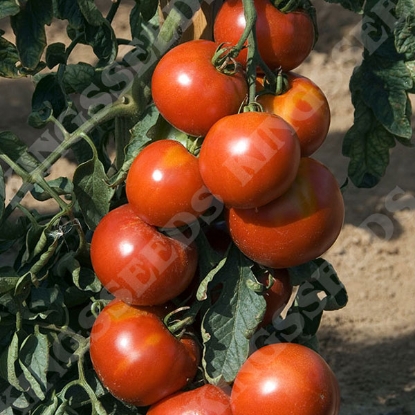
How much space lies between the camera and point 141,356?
1.05 metres

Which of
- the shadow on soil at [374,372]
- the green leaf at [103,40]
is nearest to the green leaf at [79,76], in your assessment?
the green leaf at [103,40]

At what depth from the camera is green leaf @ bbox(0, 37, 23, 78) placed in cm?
120

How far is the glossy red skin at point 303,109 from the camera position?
98cm

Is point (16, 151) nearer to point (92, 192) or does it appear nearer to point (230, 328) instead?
point (92, 192)

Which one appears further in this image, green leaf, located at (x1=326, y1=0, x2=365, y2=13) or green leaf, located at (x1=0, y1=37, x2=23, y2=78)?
green leaf, located at (x1=0, y1=37, x2=23, y2=78)

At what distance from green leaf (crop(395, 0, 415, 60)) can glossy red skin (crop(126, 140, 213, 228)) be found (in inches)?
12.1

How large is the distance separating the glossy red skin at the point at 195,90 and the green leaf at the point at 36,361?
0.41m

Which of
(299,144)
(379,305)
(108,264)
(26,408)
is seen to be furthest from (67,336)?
(379,305)

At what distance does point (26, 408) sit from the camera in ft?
4.19

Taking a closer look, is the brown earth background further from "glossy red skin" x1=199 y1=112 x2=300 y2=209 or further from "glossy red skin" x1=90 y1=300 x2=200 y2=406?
"glossy red skin" x1=199 y1=112 x2=300 y2=209

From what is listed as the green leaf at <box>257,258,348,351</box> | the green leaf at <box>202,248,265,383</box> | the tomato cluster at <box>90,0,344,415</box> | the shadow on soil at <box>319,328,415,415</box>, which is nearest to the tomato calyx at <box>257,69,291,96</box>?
the tomato cluster at <box>90,0,344,415</box>

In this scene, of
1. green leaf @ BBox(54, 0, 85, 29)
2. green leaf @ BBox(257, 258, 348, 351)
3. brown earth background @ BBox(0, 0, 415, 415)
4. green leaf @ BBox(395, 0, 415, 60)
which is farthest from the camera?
brown earth background @ BBox(0, 0, 415, 415)

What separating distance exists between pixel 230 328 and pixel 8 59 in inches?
21.0

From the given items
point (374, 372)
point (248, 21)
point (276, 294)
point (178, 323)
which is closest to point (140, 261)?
point (178, 323)
